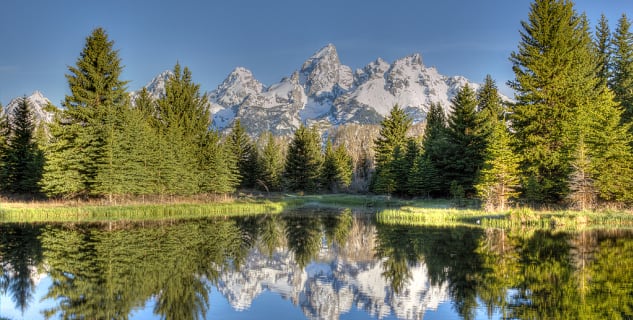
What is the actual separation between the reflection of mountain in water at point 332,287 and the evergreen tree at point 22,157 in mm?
48122

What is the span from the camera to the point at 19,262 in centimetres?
2062

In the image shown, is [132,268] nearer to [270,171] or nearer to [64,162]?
[64,162]

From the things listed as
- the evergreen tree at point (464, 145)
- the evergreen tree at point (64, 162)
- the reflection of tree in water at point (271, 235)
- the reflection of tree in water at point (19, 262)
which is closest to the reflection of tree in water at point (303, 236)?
the reflection of tree in water at point (271, 235)

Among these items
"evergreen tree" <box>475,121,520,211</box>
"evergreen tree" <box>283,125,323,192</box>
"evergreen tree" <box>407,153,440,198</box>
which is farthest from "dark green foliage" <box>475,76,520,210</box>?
"evergreen tree" <box>283,125,323,192</box>

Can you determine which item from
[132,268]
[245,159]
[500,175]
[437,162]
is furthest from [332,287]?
[245,159]

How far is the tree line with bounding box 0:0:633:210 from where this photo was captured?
39562mm

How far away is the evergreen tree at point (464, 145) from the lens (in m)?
56.2

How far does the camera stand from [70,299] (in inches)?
587

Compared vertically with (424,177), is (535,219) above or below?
below

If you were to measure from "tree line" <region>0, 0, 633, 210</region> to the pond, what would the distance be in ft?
39.4

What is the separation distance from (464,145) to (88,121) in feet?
139

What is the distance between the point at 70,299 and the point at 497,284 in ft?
45.5

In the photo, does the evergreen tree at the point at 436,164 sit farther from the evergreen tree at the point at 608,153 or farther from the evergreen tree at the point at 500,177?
the evergreen tree at the point at 608,153

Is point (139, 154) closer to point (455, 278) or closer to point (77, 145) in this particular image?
point (77, 145)
